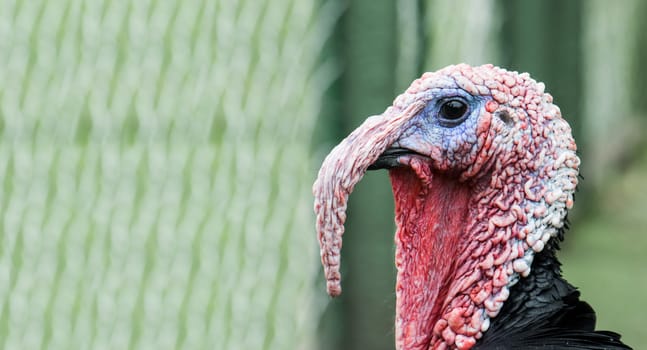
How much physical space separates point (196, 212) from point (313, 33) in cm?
92

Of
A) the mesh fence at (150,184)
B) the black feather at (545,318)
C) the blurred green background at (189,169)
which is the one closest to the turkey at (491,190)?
the black feather at (545,318)

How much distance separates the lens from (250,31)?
5.22 meters

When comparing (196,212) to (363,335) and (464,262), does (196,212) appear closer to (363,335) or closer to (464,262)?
(363,335)

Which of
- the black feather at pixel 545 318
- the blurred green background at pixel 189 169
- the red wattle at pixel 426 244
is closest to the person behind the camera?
the black feather at pixel 545 318

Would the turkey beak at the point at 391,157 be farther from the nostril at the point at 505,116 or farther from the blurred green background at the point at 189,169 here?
the blurred green background at the point at 189,169

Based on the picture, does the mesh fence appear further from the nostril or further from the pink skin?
the nostril

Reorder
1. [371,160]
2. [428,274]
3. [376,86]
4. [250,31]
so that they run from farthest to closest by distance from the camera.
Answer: [250,31] < [376,86] < [428,274] < [371,160]

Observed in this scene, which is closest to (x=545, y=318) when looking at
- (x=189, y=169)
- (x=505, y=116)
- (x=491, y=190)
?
(x=491, y=190)

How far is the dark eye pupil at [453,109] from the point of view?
8.78ft

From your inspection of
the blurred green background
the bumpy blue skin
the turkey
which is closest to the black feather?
the turkey

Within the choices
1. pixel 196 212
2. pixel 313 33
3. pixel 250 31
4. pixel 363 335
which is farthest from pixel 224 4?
pixel 363 335

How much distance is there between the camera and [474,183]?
8.98 ft

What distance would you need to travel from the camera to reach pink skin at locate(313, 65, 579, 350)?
2600 mm

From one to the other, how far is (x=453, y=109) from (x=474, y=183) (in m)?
0.17
